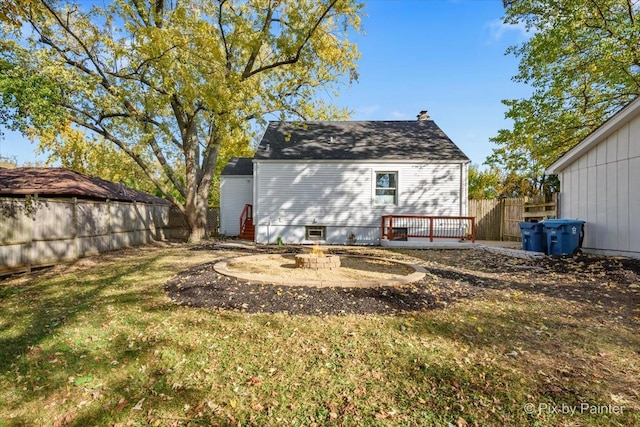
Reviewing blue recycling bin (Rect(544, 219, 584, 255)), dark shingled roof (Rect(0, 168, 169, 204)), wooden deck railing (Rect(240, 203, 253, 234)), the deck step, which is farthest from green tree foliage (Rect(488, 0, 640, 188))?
dark shingled roof (Rect(0, 168, 169, 204))

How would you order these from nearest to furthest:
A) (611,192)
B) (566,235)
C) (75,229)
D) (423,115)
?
(611,192), (566,235), (75,229), (423,115)

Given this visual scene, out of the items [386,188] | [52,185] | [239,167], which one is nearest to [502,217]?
[386,188]

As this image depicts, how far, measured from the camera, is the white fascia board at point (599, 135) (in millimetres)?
8102

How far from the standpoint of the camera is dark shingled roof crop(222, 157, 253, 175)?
2012 cm

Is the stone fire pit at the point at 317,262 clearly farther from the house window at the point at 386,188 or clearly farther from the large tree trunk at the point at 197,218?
the large tree trunk at the point at 197,218

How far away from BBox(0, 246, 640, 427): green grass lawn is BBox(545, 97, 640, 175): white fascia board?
20.8 feet

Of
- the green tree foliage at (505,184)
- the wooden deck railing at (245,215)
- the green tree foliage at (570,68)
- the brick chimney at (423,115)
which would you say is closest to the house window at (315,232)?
the wooden deck railing at (245,215)

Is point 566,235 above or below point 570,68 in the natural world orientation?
below

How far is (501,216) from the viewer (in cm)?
1628

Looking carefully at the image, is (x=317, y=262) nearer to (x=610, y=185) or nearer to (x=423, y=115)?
(x=610, y=185)

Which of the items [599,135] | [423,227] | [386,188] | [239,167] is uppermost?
[239,167]

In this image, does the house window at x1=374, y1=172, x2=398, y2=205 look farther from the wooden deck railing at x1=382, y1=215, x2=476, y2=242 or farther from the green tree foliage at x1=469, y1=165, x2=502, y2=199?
the green tree foliage at x1=469, y1=165, x2=502, y2=199

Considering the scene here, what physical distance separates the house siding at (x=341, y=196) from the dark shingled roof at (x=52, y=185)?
23.3ft

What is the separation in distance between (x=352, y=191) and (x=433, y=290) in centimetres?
1002
